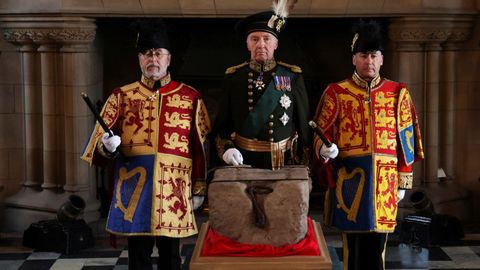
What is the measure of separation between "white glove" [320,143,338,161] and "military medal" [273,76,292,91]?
0.34 metres

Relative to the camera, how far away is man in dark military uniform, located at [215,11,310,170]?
4984 millimetres

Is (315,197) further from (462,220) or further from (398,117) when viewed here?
(398,117)

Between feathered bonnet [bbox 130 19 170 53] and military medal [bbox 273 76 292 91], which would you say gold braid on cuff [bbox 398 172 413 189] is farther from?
feathered bonnet [bbox 130 19 170 53]

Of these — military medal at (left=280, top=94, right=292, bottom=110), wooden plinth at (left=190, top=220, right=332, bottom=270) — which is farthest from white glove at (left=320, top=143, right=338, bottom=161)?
wooden plinth at (left=190, top=220, right=332, bottom=270)

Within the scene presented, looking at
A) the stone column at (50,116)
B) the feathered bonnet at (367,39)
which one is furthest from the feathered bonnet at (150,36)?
the stone column at (50,116)

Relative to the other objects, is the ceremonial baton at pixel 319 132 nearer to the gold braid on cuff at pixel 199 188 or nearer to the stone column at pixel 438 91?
the gold braid on cuff at pixel 199 188

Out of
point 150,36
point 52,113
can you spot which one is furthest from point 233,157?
point 52,113

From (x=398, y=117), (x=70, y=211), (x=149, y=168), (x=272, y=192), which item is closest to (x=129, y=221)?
(x=149, y=168)

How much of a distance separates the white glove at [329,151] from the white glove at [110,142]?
101 centimetres

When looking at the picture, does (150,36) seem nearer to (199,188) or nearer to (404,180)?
(199,188)

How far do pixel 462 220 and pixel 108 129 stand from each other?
145 inches

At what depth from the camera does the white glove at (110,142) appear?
503cm

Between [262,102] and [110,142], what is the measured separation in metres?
0.76

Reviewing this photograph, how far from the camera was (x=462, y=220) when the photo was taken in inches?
308
